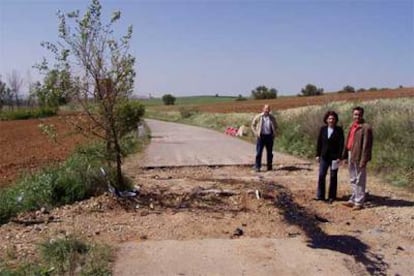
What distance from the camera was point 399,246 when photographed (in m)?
6.71

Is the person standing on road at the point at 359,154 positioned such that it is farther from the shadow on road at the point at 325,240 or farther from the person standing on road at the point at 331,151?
the shadow on road at the point at 325,240

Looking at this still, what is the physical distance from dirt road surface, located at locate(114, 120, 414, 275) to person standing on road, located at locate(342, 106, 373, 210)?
27 centimetres

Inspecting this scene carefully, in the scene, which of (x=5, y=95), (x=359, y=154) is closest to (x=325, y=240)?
(x=359, y=154)

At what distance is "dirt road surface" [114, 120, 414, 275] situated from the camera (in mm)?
5922

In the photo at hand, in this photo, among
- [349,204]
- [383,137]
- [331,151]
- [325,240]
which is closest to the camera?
[325,240]

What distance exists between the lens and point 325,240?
6.90 metres

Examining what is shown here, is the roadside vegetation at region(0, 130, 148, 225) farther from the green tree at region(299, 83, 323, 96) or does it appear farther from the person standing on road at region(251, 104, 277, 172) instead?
the green tree at region(299, 83, 323, 96)

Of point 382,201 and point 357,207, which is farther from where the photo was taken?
point 382,201

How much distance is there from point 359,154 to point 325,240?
209 centimetres

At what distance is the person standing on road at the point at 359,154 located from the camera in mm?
8406

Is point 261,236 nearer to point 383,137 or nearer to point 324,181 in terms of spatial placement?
point 324,181

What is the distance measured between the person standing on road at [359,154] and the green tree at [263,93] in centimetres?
9189

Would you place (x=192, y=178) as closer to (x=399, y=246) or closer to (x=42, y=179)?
(x=42, y=179)

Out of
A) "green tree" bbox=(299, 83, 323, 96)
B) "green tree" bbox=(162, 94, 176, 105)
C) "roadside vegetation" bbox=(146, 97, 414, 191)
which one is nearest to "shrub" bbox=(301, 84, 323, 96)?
"green tree" bbox=(299, 83, 323, 96)
